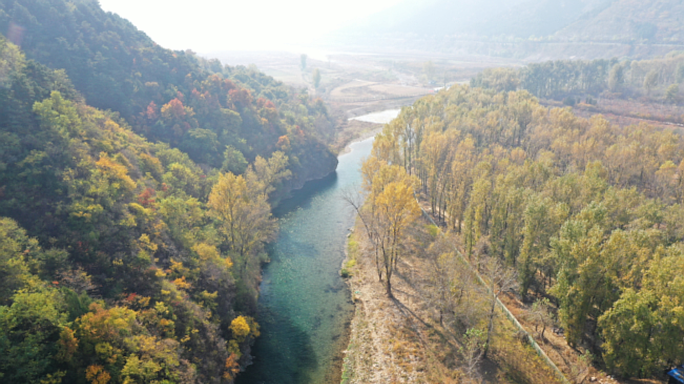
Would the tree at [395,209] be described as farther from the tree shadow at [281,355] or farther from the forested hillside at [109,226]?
the forested hillside at [109,226]

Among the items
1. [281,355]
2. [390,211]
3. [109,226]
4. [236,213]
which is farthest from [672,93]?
[109,226]

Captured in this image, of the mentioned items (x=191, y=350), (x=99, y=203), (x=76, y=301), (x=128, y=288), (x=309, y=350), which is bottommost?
(x=309, y=350)

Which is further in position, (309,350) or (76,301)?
(309,350)

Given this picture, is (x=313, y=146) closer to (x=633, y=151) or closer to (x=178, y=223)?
(x=178, y=223)

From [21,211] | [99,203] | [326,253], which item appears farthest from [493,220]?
[21,211]

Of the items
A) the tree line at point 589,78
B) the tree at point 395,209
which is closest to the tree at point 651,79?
the tree line at point 589,78

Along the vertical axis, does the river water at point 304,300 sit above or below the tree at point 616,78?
below

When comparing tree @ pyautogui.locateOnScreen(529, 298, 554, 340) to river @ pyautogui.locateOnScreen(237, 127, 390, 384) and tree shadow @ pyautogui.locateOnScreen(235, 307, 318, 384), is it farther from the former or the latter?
tree shadow @ pyautogui.locateOnScreen(235, 307, 318, 384)

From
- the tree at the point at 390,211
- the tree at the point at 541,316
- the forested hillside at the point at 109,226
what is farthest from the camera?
the tree at the point at 390,211
